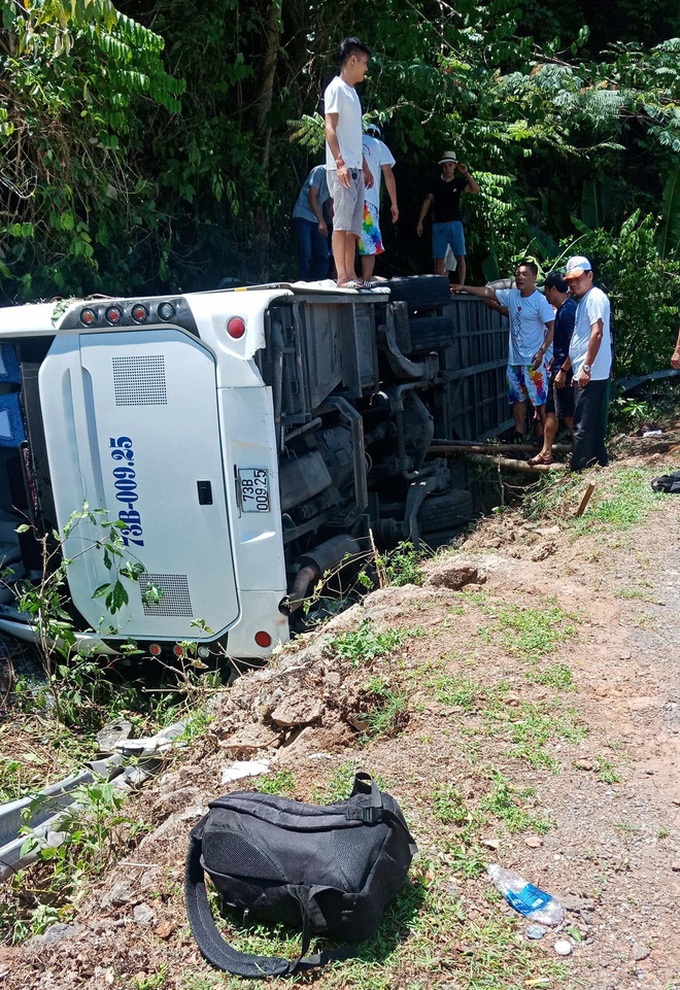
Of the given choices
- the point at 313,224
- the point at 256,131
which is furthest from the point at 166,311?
the point at 256,131

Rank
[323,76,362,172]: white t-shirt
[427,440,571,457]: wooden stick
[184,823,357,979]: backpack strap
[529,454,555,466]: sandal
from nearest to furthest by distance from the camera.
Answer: [184,823,357,979]: backpack strap → [323,76,362,172]: white t-shirt → [427,440,571,457]: wooden stick → [529,454,555,466]: sandal

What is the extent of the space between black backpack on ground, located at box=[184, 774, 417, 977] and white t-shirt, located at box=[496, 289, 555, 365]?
251 inches

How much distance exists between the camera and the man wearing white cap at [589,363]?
750cm

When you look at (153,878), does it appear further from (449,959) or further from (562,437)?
(562,437)

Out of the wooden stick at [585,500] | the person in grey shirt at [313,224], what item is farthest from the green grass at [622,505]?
the person in grey shirt at [313,224]

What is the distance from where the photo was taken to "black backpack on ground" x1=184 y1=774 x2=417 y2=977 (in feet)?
8.84

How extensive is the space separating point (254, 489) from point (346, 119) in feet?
11.0

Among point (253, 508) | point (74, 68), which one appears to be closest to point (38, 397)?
point (253, 508)

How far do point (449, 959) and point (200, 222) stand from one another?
8627 mm

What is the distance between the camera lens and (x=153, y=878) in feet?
10.7

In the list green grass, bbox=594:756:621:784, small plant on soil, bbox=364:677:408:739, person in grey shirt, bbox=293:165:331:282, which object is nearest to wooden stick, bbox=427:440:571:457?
person in grey shirt, bbox=293:165:331:282

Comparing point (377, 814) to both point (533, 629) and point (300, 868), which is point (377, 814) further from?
point (533, 629)

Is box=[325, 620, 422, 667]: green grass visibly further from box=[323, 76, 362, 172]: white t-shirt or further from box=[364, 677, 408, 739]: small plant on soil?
box=[323, 76, 362, 172]: white t-shirt

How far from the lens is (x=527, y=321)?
28.6 ft
